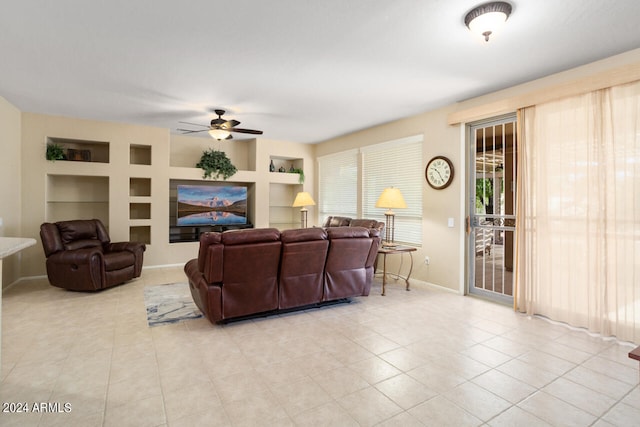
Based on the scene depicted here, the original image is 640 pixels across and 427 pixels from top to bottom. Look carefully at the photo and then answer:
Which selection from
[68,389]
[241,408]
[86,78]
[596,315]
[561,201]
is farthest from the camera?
[86,78]

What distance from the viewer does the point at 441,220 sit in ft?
16.1

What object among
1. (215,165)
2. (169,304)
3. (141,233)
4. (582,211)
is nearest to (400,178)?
(582,211)

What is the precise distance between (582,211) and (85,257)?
5.95 metres

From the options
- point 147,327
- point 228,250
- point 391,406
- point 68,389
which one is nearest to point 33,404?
point 68,389

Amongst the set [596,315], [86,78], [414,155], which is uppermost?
[86,78]

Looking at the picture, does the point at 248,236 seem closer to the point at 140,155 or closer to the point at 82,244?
the point at 82,244

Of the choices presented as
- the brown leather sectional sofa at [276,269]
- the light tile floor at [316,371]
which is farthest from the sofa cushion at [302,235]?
the light tile floor at [316,371]

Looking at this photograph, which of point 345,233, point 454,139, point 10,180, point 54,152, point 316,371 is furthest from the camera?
point 54,152

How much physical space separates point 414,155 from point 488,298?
7.94 ft

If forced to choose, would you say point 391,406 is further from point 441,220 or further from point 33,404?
point 441,220

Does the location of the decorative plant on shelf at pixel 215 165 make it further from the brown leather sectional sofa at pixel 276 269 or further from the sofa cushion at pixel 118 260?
the brown leather sectional sofa at pixel 276 269

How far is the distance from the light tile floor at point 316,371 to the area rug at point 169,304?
15 cm

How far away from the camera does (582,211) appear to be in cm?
334

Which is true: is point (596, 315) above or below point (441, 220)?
below
